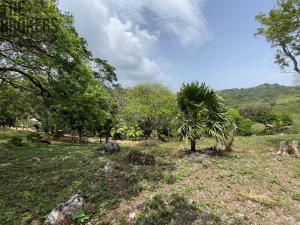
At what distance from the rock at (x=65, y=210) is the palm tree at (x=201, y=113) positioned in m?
5.93

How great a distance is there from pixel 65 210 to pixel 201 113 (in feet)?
25.0

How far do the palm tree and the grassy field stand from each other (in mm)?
1053

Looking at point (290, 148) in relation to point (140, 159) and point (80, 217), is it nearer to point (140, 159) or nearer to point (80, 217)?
point (140, 159)

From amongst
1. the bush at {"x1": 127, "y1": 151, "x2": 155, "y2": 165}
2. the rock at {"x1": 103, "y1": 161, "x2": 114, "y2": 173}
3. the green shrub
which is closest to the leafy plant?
the rock at {"x1": 103, "y1": 161, "x2": 114, "y2": 173}

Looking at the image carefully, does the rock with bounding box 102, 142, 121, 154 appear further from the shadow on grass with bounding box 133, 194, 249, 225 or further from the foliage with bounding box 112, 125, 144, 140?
the foliage with bounding box 112, 125, 144, 140

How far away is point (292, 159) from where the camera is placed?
1204 centimetres

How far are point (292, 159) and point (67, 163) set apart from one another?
10.2 meters

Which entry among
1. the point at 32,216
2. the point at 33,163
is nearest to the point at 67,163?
the point at 33,163

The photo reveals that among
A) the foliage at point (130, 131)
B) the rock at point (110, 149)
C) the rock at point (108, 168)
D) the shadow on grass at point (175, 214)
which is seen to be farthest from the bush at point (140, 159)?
the foliage at point (130, 131)

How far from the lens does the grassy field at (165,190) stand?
21.9ft

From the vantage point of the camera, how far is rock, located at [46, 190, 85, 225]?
6.76 metres

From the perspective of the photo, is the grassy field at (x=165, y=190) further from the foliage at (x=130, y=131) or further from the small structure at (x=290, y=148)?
the foliage at (x=130, y=131)

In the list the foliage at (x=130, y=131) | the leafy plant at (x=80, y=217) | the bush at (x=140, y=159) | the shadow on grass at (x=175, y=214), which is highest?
the foliage at (x=130, y=131)

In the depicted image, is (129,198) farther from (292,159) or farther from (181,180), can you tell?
(292,159)
